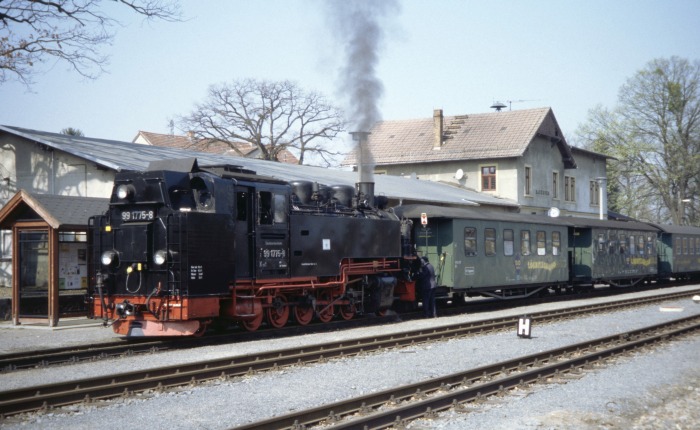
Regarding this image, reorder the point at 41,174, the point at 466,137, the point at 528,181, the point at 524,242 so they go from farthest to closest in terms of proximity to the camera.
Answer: the point at 466,137 < the point at 528,181 < the point at 41,174 < the point at 524,242

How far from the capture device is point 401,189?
3138 centimetres

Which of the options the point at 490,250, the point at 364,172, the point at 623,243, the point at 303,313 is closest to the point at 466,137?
the point at 623,243

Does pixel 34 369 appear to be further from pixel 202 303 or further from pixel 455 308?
pixel 455 308

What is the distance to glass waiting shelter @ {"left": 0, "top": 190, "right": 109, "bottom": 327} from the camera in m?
16.0

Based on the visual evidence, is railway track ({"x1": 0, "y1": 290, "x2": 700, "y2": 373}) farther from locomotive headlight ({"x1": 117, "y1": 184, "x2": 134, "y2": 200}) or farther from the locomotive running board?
locomotive headlight ({"x1": 117, "y1": 184, "x2": 134, "y2": 200})

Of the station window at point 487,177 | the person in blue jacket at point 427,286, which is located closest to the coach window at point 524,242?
the person in blue jacket at point 427,286

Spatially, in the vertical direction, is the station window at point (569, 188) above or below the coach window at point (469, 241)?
above

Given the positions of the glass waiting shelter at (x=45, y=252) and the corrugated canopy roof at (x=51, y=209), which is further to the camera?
the glass waiting shelter at (x=45, y=252)

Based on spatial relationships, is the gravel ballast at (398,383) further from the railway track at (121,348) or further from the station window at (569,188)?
the station window at (569,188)

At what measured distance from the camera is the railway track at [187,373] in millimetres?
8586

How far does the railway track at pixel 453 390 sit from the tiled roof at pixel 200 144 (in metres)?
42.1

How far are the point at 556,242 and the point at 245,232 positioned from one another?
13.9 m

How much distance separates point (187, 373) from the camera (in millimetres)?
9938

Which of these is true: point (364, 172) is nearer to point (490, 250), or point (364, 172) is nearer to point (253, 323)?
point (490, 250)
